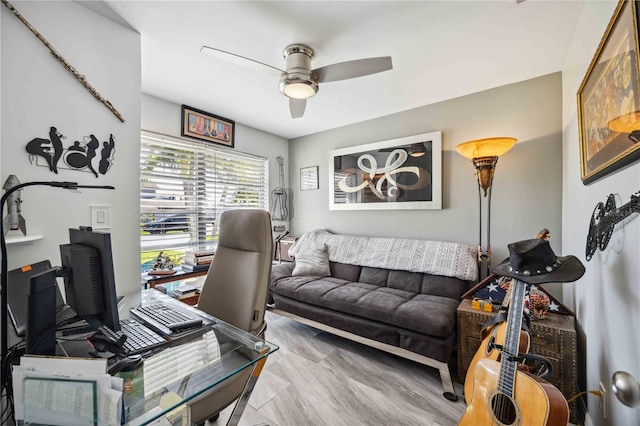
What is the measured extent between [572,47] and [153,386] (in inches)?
118

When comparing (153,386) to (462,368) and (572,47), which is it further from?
(572,47)

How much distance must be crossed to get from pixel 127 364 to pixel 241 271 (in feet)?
2.23

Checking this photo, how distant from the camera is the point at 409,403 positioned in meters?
1.68

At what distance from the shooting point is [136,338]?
1017mm

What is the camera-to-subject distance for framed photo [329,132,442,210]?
9.12 ft

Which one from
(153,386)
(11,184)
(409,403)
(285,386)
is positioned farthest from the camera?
(285,386)

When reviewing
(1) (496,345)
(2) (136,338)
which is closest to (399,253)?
(1) (496,345)

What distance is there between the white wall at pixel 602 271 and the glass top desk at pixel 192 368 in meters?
1.35

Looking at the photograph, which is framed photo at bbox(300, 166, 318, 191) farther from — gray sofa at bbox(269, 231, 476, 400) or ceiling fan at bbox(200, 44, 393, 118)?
ceiling fan at bbox(200, 44, 393, 118)

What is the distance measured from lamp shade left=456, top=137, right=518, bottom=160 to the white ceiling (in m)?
0.62

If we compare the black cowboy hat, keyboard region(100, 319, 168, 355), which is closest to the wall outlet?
the black cowboy hat

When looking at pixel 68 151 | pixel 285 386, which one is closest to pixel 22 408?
pixel 68 151

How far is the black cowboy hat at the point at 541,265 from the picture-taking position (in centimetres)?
108

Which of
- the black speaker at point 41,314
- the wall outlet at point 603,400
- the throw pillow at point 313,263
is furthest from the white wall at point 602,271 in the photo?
the throw pillow at point 313,263
